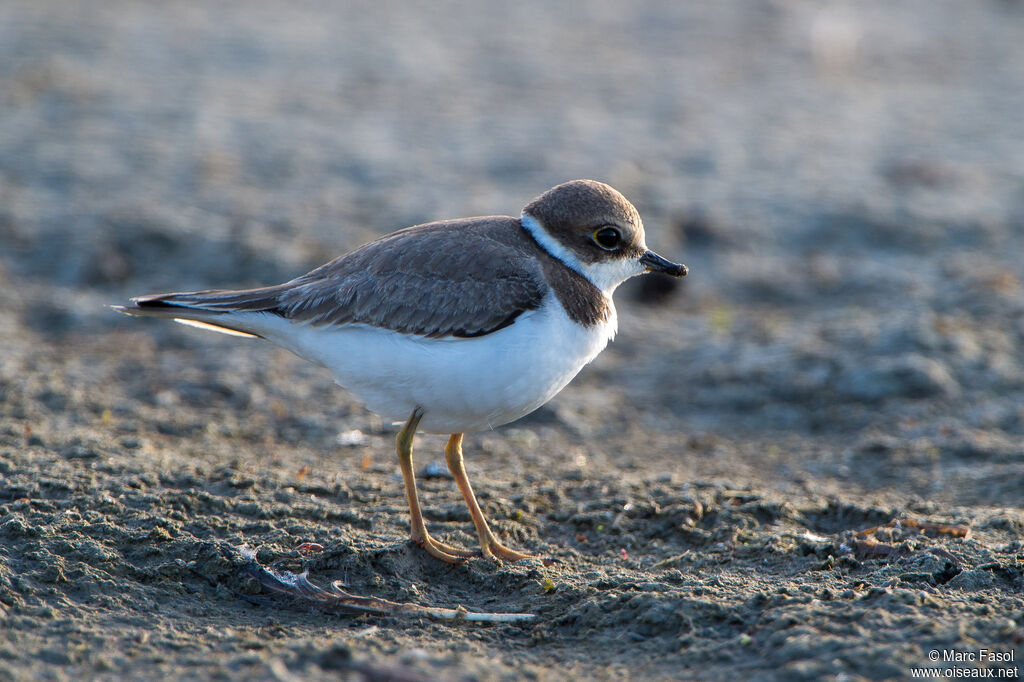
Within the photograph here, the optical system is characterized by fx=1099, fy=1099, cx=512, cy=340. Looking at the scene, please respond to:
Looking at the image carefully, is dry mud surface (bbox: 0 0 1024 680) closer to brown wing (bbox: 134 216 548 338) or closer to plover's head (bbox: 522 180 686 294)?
brown wing (bbox: 134 216 548 338)

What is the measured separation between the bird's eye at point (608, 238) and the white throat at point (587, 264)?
0.24 ft

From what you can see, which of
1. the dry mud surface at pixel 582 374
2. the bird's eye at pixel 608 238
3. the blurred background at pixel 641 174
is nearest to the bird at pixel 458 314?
the bird's eye at pixel 608 238

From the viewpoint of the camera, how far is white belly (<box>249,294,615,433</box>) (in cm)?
473

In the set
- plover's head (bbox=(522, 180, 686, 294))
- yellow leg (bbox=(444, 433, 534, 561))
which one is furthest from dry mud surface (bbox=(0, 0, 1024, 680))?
plover's head (bbox=(522, 180, 686, 294))

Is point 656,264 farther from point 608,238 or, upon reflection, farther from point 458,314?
point 458,314

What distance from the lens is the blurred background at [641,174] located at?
725 centimetres

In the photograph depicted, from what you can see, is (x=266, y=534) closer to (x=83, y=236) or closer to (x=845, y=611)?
(x=845, y=611)

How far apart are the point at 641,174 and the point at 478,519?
571 cm

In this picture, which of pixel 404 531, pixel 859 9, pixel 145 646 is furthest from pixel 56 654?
pixel 859 9

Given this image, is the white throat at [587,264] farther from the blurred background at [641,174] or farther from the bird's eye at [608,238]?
the blurred background at [641,174]

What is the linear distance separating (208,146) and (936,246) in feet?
21.5

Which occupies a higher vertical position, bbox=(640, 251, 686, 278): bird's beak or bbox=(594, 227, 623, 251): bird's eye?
bbox=(594, 227, 623, 251): bird's eye

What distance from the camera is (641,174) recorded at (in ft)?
33.3

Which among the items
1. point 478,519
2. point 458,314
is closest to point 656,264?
point 458,314
